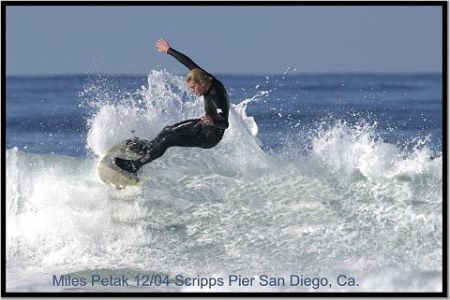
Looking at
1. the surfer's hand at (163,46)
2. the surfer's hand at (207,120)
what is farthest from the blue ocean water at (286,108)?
the surfer's hand at (207,120)

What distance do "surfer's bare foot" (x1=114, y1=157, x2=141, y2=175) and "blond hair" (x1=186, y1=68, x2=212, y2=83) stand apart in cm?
135

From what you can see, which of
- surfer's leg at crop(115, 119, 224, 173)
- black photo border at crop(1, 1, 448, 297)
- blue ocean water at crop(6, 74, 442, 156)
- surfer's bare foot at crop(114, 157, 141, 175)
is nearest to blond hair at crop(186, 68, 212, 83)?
surfer's leg at crop(115, 119, 224, 173)

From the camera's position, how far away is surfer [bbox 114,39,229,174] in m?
12.3

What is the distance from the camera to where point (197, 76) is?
12.3 metres

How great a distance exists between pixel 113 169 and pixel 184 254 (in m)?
1.54

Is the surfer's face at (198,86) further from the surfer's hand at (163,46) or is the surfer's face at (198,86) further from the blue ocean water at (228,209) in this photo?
the blue ocean water at (228,209)

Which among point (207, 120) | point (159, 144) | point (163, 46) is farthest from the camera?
point (159, 144)

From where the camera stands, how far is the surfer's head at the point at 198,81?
40.2 ft

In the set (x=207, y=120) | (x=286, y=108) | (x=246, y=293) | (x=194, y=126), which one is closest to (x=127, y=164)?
(x=194, y=126)

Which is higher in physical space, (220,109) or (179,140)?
(220,109)

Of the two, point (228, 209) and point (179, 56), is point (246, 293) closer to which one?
point (228, 209)

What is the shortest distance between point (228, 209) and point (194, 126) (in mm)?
1220

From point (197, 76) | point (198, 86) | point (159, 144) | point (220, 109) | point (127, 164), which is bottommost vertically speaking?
point (127, 164)

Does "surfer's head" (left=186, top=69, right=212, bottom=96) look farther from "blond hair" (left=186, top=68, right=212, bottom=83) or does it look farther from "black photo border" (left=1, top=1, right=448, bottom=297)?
"black photo border" (left=1, top=1, right=448, bottom=297)
